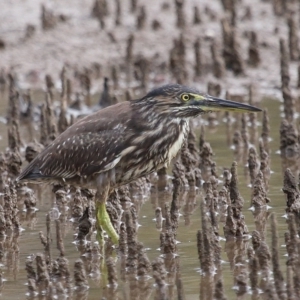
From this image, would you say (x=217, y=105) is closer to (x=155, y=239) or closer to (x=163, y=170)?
(x=155, y=239)

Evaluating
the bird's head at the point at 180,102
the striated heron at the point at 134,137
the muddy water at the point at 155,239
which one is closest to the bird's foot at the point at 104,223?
the striated heron at the point at 134,137

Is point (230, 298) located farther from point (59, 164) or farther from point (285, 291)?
point (59, 164)

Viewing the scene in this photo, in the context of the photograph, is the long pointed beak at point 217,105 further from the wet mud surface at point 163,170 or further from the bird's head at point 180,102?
the wet mud surface at point 163,170

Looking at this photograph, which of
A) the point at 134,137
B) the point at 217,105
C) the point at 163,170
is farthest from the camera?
the point at 163,170

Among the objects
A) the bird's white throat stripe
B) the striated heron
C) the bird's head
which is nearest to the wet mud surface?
the striated heron

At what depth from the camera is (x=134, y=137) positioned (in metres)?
A: 8.64

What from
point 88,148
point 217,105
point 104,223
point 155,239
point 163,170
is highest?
point 217,105

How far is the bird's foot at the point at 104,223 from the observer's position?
8711 mm

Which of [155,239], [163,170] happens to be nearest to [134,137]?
[155,239]

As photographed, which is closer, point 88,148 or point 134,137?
point 134,137

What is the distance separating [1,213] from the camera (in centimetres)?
900

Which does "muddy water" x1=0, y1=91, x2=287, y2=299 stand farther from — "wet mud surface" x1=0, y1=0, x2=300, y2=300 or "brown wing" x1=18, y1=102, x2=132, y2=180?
"brown wing" x1=18, y1=102, x2=132, y2=180

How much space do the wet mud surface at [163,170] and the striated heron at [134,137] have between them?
0.34 metres

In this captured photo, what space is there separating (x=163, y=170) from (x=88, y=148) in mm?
2154
